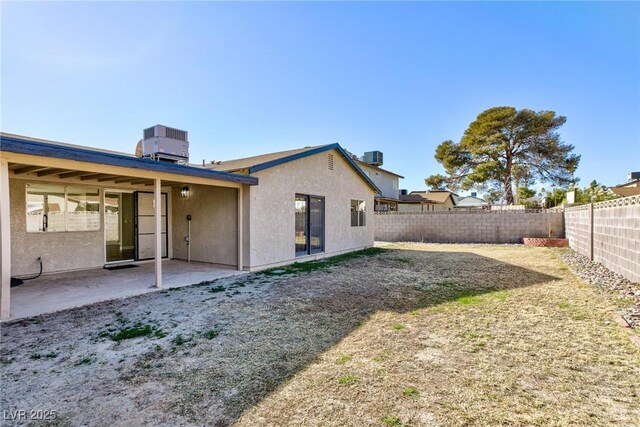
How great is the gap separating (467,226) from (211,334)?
15807mm

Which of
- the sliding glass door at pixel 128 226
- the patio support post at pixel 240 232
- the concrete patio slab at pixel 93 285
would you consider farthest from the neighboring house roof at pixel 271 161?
the concrete patio slab at pixel 93 285

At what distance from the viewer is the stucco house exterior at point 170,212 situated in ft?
23.4

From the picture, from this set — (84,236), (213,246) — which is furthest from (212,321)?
(84,236)

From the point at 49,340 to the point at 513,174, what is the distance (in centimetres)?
2836

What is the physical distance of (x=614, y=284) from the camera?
21.0 feet

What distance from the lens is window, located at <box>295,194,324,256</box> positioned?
32.9ft

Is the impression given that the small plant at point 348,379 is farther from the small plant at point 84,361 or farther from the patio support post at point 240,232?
the patio support post at point 240,232

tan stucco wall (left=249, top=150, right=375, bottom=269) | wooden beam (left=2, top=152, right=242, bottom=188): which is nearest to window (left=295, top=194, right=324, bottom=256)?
tan stucco wall (left=249, top=150, right=375, bottom=269)

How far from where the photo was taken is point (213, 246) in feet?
29.8

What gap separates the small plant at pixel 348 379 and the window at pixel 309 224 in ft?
22.8

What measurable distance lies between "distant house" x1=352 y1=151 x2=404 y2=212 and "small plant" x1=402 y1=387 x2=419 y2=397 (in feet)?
79.0

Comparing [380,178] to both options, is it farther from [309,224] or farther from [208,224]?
[208,224]

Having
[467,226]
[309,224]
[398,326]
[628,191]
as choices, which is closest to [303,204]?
[309,224]

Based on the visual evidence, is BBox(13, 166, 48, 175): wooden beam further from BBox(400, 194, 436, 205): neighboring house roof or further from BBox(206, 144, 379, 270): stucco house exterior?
BBox(400, 194, 436, 205): neighboring house roof
